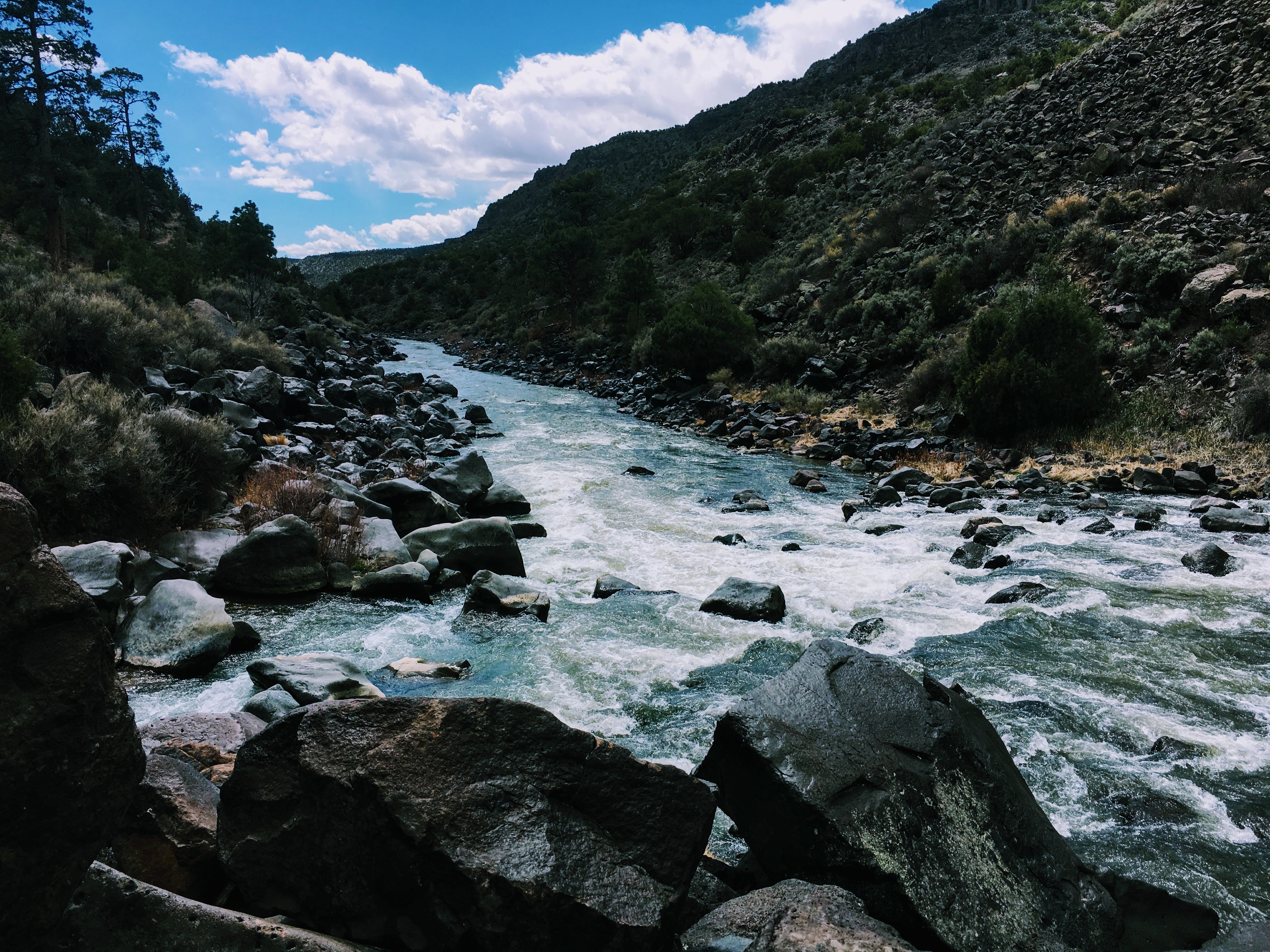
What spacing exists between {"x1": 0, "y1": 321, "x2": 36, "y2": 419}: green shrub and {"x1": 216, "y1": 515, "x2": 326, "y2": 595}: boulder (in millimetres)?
3805

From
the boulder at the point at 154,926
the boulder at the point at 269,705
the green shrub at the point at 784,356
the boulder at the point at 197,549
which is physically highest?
the green shrub at the point at 784,356

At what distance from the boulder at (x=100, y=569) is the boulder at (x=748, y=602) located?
6.40 metres

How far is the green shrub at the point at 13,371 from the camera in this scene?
991 cm

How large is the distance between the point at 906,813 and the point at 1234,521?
11101 millimetres

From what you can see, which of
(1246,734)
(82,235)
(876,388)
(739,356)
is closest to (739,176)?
(739,356)

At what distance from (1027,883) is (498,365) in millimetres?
45276

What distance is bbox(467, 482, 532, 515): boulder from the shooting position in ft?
44.7

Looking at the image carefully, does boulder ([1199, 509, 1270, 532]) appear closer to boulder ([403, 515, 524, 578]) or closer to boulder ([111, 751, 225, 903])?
boulder ([403, 515, 524, 578])

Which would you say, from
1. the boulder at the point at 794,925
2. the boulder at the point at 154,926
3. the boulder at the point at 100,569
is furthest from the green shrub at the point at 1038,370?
the boulder at the point at 154,926

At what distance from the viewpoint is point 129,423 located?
9.66 m

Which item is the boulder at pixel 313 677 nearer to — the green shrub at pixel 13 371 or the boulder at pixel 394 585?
the boulder at pixel 394 585

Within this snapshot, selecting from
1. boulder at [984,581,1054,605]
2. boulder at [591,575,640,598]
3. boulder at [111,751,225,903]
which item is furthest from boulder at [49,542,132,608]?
boulder at [984,581,1054,605]

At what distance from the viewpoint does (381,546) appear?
1043cm

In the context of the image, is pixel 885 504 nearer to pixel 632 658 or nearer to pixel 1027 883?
pixel 632 658
